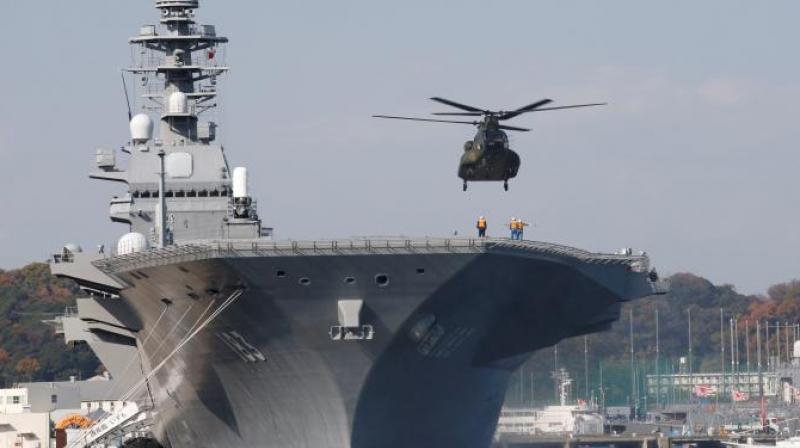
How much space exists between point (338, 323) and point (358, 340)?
57cm

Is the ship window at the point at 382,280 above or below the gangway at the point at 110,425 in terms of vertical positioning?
above

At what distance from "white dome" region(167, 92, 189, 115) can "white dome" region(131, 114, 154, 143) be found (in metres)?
0.71

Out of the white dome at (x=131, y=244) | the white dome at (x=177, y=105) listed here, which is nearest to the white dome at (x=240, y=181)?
the white dome at (x=131, y=244)

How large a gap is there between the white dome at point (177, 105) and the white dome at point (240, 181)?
8.23 meters

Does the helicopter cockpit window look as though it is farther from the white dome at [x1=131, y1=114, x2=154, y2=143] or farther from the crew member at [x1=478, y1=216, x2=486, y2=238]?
the white dome at [x1=131, y1=114, x2=154, y2=143]

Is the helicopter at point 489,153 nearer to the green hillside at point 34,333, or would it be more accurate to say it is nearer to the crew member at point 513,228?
the crew member at point 513,228

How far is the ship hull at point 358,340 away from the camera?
36531 mm

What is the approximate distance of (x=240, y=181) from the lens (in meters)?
43.7

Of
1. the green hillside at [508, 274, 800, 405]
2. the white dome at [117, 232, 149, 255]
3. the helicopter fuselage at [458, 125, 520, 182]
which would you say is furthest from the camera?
the green hillside at [508, 274, 800, 405]

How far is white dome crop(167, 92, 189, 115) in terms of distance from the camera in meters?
51.8

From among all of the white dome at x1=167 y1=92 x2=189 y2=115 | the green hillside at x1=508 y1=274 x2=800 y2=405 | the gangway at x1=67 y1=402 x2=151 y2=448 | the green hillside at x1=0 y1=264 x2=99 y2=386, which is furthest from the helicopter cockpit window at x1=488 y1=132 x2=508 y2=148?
the green hillside at x1=0 y1=264 x2=99 y2=386

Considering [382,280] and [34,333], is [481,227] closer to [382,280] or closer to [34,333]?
[382,280]

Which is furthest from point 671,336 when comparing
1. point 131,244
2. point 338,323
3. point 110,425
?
point 338,323

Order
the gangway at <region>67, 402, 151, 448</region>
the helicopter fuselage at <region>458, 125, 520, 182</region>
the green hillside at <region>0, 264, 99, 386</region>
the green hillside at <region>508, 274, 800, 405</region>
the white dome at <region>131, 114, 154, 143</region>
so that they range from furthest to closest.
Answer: the green hillside at <region>0, 264, 99, 386</region>
the green hillside at <region>508, 274, 800, 405</region>
the white dome at <region>131, 114, 154, 143</region>
the gangway at <region>67, 402, 151, 448</region>
the helicopter fuselage at <region>458, 125, 520, 182</region>
